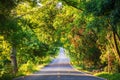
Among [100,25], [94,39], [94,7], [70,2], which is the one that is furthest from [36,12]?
[94,7]

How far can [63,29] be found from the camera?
52.8m

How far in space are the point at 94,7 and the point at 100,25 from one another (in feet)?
34.6

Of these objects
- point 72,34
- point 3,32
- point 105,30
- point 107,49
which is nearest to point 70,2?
point 105,30

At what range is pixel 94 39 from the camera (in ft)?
188

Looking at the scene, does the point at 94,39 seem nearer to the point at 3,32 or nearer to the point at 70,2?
the point at 70,2

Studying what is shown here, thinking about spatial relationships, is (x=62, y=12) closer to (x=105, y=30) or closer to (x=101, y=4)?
(x=105, y=30)

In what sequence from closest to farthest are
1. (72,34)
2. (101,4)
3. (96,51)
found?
(101,4) → (72,34) → (96,51)

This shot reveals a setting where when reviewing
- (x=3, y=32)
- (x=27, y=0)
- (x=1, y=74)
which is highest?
(x=27, y=0)

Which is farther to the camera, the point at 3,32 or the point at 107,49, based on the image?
the point at 107,49

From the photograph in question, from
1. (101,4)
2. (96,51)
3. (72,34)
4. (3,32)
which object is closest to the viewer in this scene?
(101,4)

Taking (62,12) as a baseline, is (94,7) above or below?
below

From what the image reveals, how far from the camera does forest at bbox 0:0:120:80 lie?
91.1 feet

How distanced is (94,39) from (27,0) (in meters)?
25.2

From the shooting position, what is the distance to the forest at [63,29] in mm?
27775
